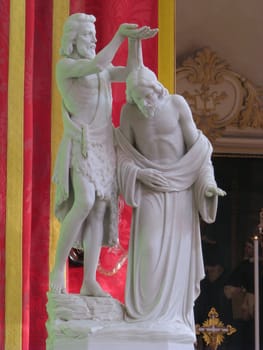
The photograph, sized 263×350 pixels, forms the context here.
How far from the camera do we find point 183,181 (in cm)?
607

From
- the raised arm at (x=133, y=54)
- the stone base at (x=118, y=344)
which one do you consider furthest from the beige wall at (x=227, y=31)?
the stone base at (x=118, y=344)

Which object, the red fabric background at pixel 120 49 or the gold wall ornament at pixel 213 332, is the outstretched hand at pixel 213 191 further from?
the gold wall ornament at pixel 213 332

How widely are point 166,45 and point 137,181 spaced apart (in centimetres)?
247

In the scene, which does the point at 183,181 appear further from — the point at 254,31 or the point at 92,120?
the point at 254,31

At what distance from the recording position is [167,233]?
6051mm

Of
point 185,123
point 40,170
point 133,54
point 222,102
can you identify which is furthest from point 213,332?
point 133,54

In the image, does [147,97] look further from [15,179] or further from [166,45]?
[166,45]

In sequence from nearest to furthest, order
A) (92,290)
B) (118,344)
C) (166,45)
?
(118,344), (92,290), (166,45)

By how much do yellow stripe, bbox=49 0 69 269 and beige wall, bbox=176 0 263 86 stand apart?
8.40ft

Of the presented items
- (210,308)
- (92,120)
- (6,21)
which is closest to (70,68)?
(92,120)

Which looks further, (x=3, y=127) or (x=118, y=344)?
(x=3, y=127)

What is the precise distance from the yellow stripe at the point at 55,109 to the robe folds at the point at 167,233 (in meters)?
2.04

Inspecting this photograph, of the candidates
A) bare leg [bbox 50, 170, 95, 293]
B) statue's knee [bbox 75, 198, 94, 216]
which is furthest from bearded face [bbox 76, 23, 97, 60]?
statue's knee [bbox 75, 198, 94, 216]

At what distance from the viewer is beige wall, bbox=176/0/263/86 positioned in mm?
10766
